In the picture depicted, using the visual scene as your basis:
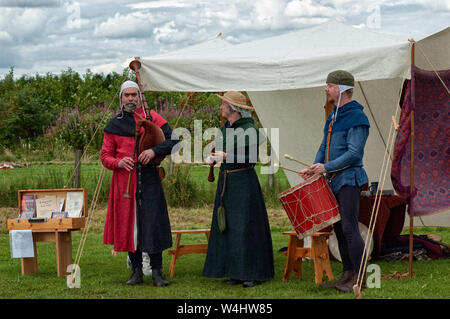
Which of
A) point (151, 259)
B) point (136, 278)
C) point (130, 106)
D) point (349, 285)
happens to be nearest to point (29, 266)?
point (136, 278)

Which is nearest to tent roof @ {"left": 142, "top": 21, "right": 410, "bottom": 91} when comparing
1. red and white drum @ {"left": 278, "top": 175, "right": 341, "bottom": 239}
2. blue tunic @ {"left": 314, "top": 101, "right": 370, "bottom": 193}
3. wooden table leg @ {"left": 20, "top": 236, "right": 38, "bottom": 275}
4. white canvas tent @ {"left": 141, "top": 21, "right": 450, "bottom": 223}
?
white canvas tent @ {"left": 141, "top": 21, "right": 450, "bottom": 223}

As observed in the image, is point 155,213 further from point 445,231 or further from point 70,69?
point 70,69

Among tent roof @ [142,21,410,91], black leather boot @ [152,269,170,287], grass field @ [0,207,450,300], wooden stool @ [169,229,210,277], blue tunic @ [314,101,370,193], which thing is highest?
tent roof @ [142,21,410,91]

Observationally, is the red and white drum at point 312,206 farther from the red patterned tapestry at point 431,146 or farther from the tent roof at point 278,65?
the red patterned tapestry at point 431,146

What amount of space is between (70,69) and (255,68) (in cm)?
2092

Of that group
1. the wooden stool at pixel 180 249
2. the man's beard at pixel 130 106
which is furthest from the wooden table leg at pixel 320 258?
the man's beard at pixel 130 106

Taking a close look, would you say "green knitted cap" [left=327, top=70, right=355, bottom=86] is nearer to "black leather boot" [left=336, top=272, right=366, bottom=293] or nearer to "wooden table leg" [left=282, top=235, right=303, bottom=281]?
"black leather boot" [left=336, top=272, right=366, bottom=293]

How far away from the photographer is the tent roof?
543 cm

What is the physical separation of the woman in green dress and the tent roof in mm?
337

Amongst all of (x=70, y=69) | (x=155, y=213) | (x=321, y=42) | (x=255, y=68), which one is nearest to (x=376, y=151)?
(x=321, y=42)

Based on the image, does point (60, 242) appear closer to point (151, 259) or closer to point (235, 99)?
point (151, 259)

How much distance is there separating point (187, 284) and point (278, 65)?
1980 millimetres

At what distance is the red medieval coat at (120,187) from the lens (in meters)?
5.45
